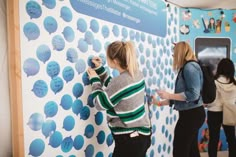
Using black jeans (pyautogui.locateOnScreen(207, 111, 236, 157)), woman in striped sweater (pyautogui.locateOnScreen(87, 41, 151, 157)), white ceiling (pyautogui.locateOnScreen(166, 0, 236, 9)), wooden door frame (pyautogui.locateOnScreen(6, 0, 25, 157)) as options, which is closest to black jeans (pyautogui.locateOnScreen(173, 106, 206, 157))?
woman in striped sweater (pyautogui.locateOnScreen(87, 41, 151, 157))

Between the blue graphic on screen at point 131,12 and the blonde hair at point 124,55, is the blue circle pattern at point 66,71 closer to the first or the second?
→ the blue graphic on screen at point 131,12

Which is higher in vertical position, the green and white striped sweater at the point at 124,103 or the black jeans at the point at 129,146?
the green and white striped sweater at the point at 124,103

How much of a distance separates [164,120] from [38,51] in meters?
2.20

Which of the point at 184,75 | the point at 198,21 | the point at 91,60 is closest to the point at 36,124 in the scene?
the point at 91,60

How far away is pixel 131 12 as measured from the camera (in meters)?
→ 2.54

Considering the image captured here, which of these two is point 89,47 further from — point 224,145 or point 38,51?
point 224,145

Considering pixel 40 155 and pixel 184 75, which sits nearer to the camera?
pixel 40 155

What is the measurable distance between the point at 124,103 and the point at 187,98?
0.79 m

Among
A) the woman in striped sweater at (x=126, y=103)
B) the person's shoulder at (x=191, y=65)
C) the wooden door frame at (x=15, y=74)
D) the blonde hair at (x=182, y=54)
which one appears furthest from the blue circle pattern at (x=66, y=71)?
the person's shoulder at (x=191, y=65)

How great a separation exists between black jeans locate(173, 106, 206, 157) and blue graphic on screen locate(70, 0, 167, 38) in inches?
40.6

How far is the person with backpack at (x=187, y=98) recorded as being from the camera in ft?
7.47

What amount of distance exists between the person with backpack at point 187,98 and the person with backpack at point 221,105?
0.87m

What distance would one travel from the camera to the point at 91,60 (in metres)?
2.04

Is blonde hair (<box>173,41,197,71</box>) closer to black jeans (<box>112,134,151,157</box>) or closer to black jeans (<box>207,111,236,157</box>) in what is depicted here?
black jeans (<box>112,134,151,157</box>)
